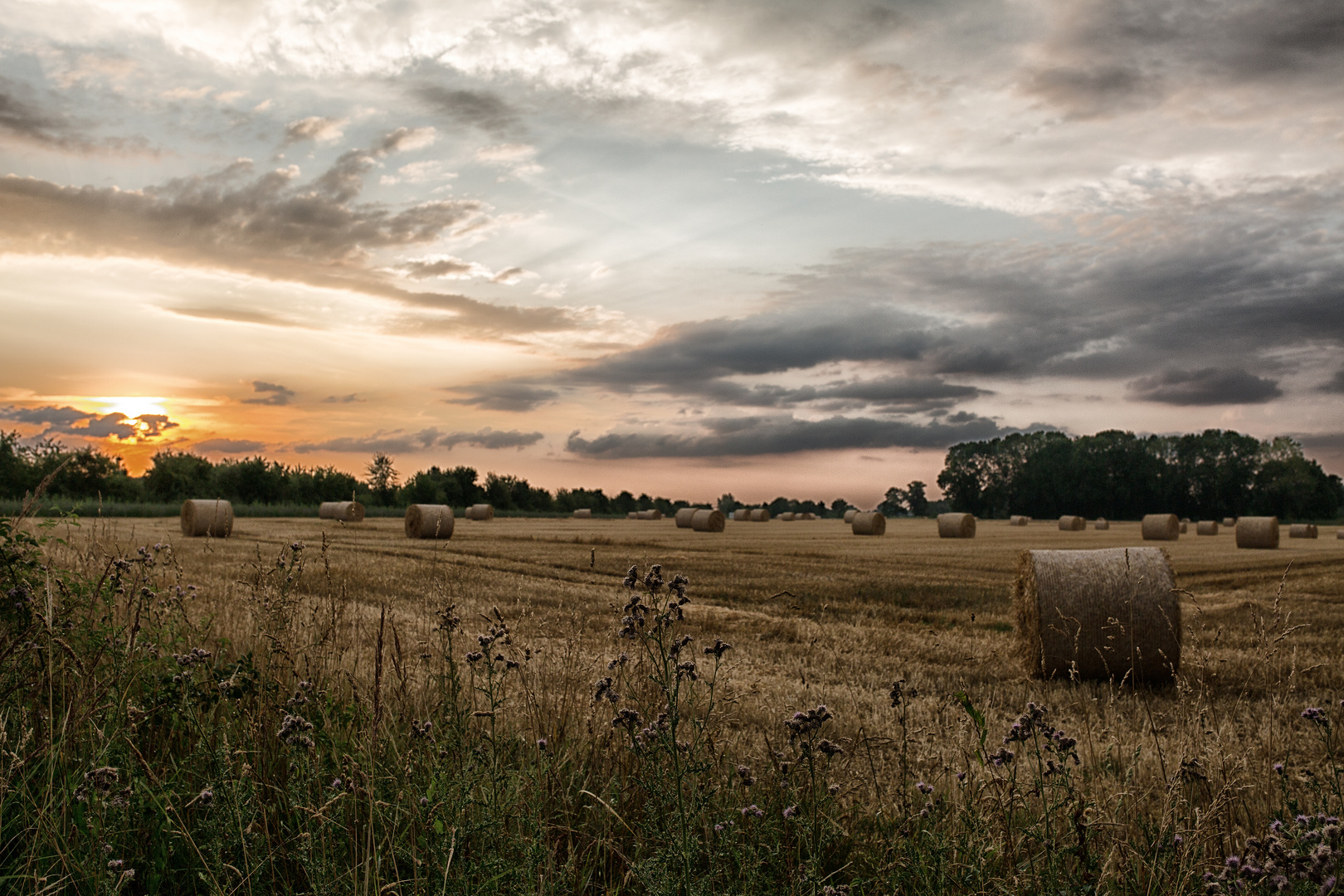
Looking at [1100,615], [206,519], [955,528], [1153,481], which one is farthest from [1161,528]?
[1153,481]

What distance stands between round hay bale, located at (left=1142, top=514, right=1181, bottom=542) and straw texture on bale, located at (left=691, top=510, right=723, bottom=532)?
71.4ft

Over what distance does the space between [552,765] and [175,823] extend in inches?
68.3

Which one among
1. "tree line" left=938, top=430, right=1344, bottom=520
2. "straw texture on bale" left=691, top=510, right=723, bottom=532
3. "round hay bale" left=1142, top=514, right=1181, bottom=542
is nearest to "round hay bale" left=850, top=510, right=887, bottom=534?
"straw texture on bale" left=691, top=510, right=723, bottom=532

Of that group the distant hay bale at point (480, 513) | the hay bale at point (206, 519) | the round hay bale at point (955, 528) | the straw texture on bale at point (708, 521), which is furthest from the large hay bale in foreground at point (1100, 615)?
the distant hay bale at point (480, 513)

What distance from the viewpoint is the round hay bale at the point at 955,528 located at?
42469mm

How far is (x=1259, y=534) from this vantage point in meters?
35.3

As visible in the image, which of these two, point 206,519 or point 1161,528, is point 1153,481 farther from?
point 206,519

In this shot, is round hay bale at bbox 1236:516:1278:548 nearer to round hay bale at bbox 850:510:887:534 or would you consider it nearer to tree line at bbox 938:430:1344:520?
round hay bale at bbox 850:510:887:534

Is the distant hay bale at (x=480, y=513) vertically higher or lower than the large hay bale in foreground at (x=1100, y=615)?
lower

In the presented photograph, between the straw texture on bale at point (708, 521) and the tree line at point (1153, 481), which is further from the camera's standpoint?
the tree line at point (1153, 481)

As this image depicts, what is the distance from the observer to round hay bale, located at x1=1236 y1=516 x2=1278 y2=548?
35.2 meters

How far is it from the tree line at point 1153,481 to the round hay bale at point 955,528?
80.1 metres

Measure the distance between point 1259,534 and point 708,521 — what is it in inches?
981

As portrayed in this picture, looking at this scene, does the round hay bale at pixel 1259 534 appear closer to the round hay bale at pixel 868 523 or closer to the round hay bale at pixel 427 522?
the round hay bale at pixel 868 523
